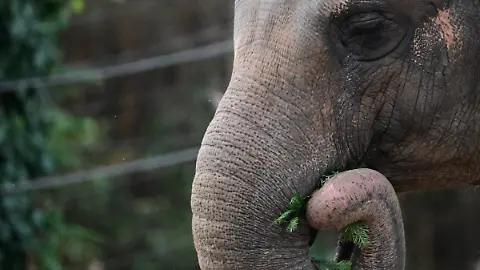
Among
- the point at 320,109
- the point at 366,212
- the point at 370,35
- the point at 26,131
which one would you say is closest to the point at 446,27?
the point at 370,35

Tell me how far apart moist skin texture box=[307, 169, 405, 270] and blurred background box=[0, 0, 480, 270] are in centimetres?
319

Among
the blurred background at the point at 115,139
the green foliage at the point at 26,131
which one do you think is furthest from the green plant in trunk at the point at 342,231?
the green foliage at the point at 26,131

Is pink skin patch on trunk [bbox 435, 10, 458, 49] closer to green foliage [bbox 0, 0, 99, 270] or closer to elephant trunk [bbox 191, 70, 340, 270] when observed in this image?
elephant trunk [bbox 191, 70, 340, 270]

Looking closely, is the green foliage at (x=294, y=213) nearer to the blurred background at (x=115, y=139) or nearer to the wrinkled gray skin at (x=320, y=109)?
the wrinkled gray skin at (x=320, y=109)

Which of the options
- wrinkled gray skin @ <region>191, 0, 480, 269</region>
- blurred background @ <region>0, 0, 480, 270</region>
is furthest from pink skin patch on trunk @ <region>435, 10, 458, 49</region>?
blurred background @ <region>0, 0, 480, 270</region>

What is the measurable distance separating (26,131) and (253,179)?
12.4 feet

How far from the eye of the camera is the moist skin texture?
2.53 metres

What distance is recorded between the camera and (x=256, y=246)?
2.50 m

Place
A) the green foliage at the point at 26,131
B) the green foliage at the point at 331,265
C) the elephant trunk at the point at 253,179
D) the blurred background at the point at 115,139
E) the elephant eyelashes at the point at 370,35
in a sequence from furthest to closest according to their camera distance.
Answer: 1. the blurred background at the point at 115,139
2. the green foliage at the point at 26,131
3. the elephant eyelashes at the point at 370,35
4. the green foliage at the point at 331,265
5. the elephant trunk at the point at 253,179

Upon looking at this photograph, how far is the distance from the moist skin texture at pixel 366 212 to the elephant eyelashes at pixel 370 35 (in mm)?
327

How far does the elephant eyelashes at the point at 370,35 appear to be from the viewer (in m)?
2.72

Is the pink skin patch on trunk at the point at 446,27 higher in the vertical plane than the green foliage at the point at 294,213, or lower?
higher

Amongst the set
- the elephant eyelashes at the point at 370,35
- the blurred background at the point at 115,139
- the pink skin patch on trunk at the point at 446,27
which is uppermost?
the pink skin patch on trunk at the point at 446,27

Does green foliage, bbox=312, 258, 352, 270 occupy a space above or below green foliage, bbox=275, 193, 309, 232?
below
